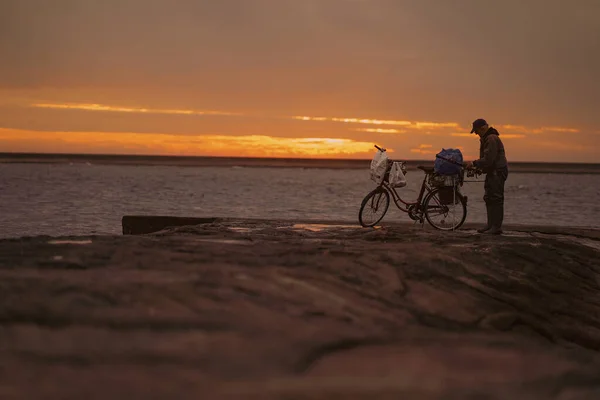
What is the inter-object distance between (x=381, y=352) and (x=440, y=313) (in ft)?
3.20

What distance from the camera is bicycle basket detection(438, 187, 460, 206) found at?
11422mm

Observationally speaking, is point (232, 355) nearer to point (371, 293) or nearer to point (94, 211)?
point (371, 293)

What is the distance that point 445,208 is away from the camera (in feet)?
38.1

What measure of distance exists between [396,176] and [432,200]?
0.90 m

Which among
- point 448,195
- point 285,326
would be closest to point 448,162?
point 448,195

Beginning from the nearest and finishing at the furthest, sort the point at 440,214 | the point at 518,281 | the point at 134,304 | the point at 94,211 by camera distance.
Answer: the point at 134,304 < the point at 518,281 < the point at 440,214 < the point at 94,211

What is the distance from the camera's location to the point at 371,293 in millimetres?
5137

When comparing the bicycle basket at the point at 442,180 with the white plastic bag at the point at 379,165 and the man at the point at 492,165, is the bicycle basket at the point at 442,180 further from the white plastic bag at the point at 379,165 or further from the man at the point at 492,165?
the white plastic bag at the point at 379,165

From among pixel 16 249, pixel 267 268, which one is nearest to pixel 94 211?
pixel 16 249

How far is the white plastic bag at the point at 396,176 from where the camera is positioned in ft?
37.0

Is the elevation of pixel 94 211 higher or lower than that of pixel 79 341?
lower

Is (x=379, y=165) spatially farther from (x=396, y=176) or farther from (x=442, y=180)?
(x=442, y=180)

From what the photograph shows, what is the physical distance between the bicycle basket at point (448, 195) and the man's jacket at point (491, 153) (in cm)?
71

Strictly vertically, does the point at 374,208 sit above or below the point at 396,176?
below
